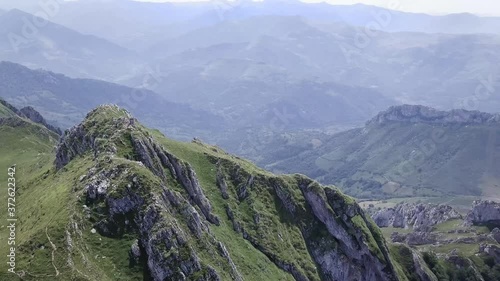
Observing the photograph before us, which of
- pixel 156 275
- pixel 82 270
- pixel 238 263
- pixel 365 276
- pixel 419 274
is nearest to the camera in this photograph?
pixel 82 270

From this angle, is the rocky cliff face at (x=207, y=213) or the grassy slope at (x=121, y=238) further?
the rocky cliff face at (x=207, y=213)

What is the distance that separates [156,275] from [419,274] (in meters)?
126

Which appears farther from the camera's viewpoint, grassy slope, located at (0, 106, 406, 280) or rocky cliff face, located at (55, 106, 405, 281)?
rocky cliff face, located at (55, 106, 405, 281)

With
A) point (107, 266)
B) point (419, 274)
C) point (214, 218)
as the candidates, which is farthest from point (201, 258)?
point (419, 274)

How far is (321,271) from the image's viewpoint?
166 meters

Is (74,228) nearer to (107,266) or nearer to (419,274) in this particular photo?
(107,266)

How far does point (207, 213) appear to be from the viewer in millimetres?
146500

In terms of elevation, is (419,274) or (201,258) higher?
(201,258)

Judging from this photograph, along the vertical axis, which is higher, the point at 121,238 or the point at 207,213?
the point at 121,238

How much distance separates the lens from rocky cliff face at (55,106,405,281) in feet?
367

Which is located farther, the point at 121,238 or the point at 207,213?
the point at 207,213

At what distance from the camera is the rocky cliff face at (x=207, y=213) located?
112m

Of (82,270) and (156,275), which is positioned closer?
(82,270)

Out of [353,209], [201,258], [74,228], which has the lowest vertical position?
[353,209]
